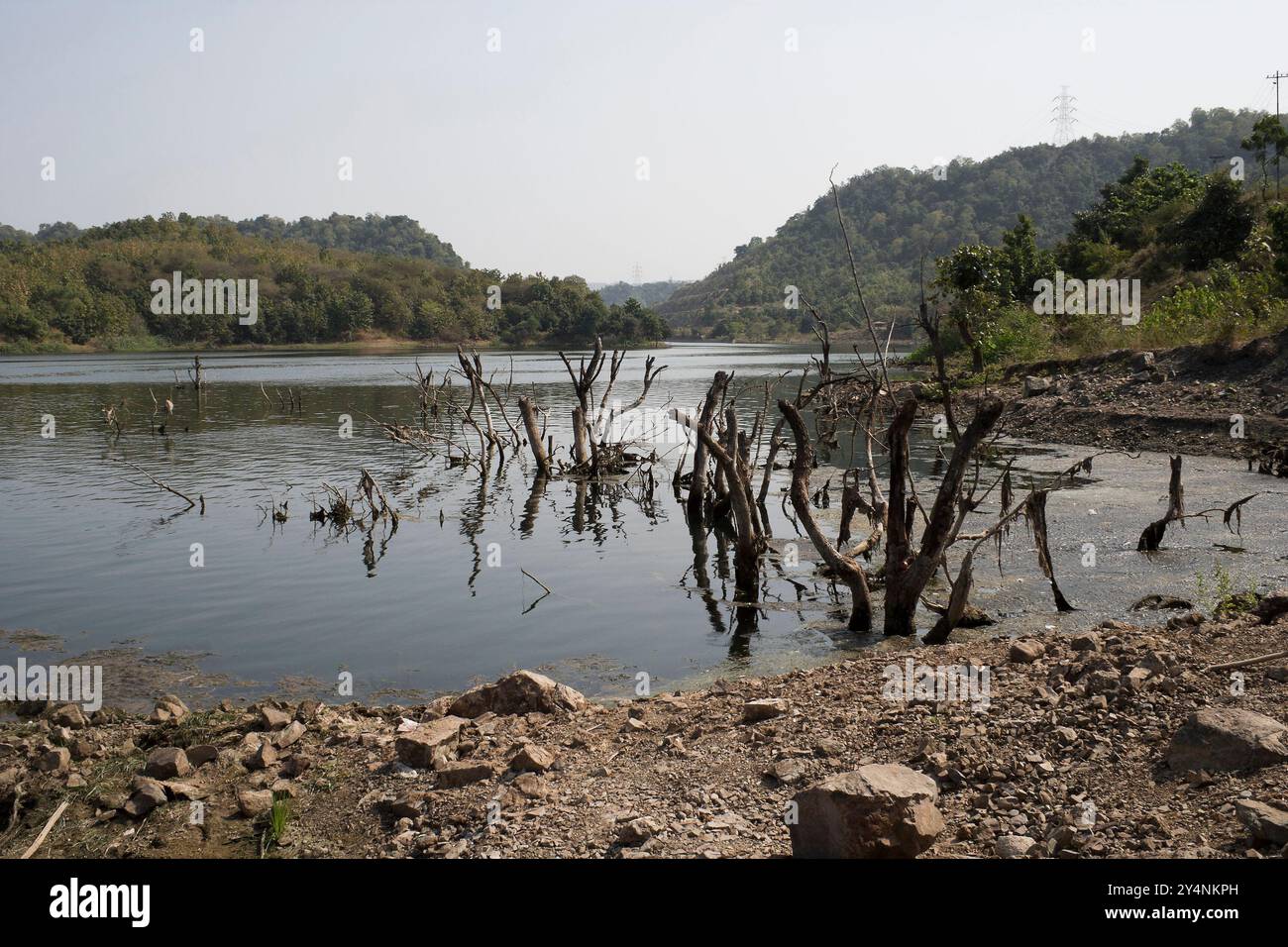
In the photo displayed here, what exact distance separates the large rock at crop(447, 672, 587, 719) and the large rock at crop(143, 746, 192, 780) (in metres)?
2.00

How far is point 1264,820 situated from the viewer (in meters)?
4.64

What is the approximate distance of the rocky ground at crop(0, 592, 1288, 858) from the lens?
16.7 feet

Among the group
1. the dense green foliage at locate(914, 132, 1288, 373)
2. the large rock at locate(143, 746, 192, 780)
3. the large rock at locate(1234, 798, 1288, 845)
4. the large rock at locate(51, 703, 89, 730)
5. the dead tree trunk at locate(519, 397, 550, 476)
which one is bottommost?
the large rock at locate(51, 703, 89, 730)

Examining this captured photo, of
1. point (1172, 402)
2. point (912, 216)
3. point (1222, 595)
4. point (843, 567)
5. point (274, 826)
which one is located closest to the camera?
point (274, 826)

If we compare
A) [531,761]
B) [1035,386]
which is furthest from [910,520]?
[1035,386]

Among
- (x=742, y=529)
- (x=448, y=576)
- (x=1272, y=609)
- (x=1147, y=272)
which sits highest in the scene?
(x=1147, y=272)

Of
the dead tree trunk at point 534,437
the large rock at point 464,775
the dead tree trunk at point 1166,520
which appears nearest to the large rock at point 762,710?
the large rock at point 464,775

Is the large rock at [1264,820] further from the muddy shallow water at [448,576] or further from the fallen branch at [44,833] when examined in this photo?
the fallen branch at [44,833]

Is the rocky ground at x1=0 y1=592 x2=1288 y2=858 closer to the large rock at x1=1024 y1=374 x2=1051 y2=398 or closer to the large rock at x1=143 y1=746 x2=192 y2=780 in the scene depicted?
the large rock at x1=143 y1=746 x2=192 y2=780

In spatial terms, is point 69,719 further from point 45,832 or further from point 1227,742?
point 1227,742

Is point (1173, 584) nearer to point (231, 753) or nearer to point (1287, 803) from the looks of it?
point (1287, 803)

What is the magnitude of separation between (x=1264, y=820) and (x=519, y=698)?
5.03 m

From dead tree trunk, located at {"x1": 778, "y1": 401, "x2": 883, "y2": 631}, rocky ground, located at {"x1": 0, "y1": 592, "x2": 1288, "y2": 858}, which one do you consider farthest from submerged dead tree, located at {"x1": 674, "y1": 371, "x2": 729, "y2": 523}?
rocky ground, located at {"x1": 0, "y1": 592, "x2": 1288, "y2": 858}

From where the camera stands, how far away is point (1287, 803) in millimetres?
4934
